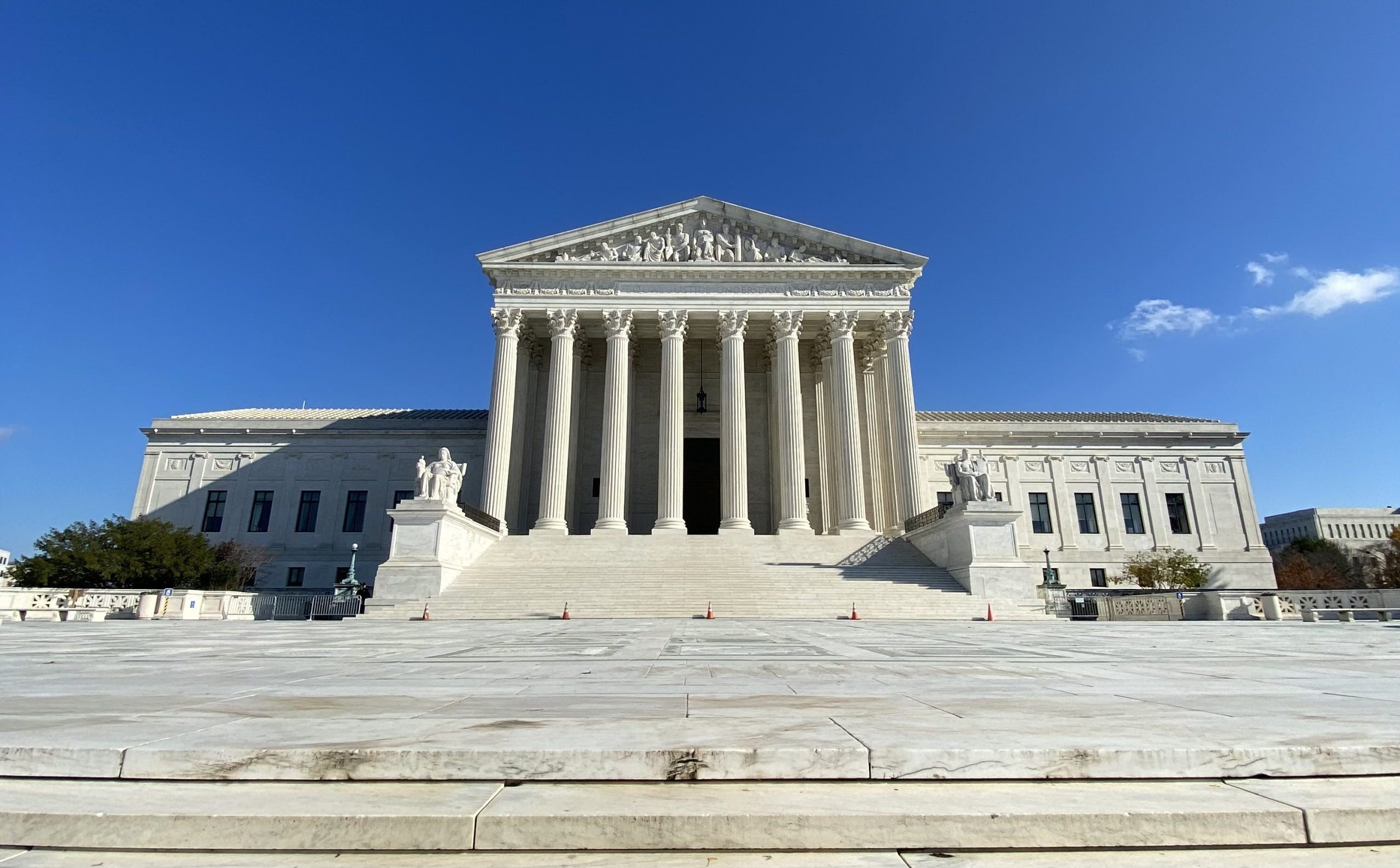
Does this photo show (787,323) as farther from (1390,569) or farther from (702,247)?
(1390,569)

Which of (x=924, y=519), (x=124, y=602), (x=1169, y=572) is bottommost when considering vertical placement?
(x=124, y=602)

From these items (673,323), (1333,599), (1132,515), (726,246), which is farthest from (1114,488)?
(673,323)

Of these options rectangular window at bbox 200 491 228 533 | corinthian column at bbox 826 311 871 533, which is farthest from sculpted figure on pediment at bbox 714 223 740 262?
rectangular window at bbox 200 491 228 533

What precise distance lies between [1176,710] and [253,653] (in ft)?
37.1

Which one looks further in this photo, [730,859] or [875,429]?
[875,429]

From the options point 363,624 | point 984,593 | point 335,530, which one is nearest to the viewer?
point 363,624

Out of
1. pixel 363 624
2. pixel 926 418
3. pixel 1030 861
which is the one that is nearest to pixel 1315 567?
pixel 926 418

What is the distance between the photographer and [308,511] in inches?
1720

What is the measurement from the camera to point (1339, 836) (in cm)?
258

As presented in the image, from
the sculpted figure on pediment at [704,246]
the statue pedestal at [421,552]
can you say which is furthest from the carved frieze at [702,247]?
the statue pedestal at [421,552]

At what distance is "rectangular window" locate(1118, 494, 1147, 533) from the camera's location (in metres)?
44.0

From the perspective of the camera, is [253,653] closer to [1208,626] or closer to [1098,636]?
[1098,636]

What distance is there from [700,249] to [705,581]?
1924cm

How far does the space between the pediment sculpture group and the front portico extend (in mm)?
97
